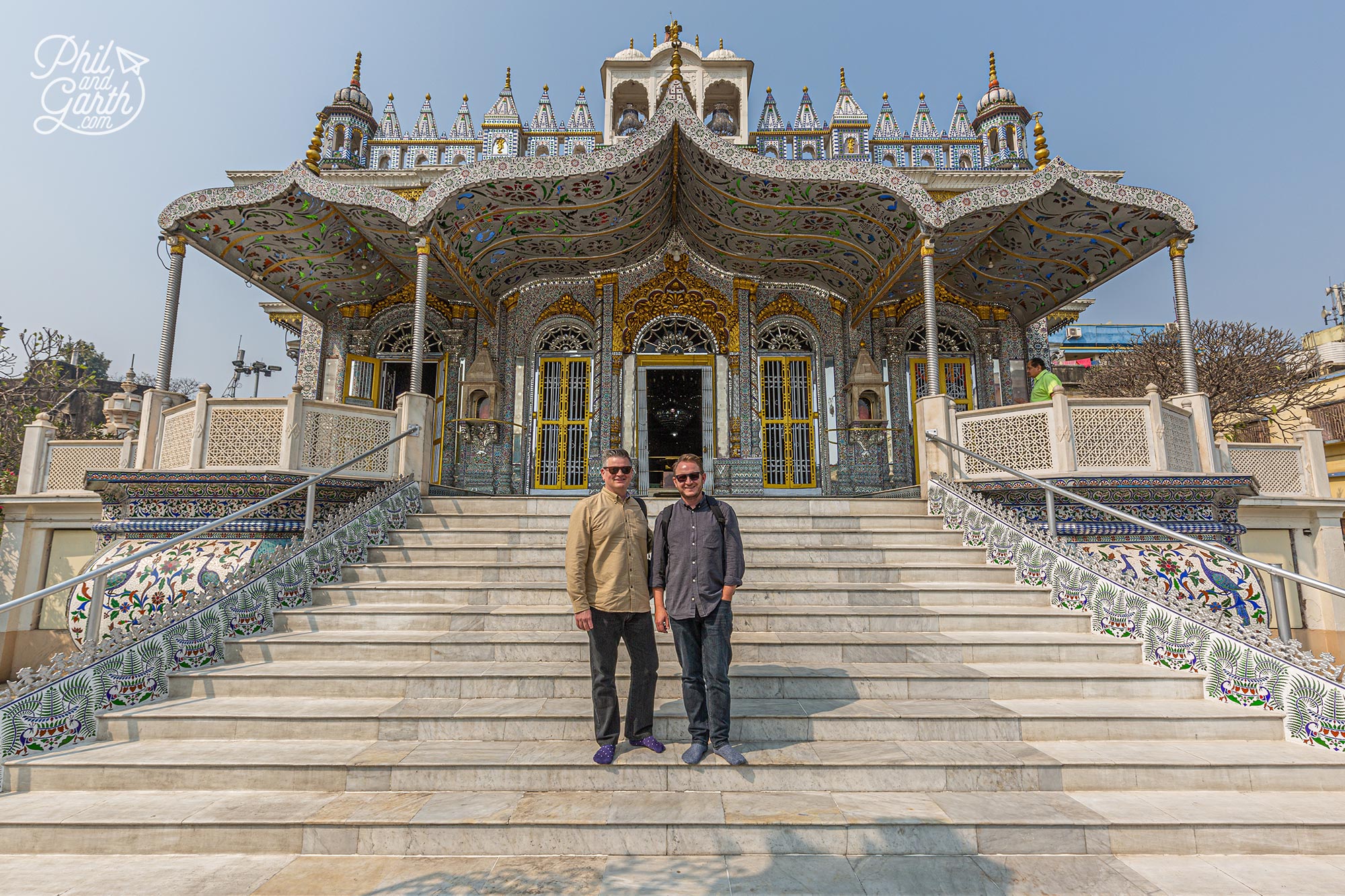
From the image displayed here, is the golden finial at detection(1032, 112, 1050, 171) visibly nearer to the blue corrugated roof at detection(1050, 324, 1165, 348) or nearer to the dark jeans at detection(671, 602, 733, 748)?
the dark jeans at detection(671, 602, 733, 748)

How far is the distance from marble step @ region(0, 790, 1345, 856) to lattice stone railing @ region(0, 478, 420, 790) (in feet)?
2.27

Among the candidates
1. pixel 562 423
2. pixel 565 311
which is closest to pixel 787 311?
pixel 565 311

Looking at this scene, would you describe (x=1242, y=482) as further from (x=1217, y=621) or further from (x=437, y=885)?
(x=437, y=885)

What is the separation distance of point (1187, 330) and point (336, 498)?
9.69 meters

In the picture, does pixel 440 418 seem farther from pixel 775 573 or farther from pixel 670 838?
pixel 670 838

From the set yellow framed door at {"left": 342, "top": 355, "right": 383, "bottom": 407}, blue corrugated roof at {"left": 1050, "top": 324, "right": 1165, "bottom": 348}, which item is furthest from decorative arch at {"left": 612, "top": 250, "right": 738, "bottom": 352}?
blue corrugated roof at {"left": 1050, "top": 324, "right": 1165, "bottom": 348}

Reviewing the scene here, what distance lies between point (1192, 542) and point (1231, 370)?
13.1 m

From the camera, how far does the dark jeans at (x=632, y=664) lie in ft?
11.8

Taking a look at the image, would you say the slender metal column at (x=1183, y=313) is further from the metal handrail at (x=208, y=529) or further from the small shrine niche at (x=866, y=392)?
the metal handrail at (x=208, y=529)

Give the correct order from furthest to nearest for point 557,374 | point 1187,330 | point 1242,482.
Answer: point 557,374 → point 1187,330 → point 1242,482

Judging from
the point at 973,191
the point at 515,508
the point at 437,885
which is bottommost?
the point at 437,885

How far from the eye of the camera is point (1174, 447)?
22.9ft

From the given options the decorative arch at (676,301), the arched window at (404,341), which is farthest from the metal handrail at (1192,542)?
the arched window at (404,341)

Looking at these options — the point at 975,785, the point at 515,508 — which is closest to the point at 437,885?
the point at 975,785
